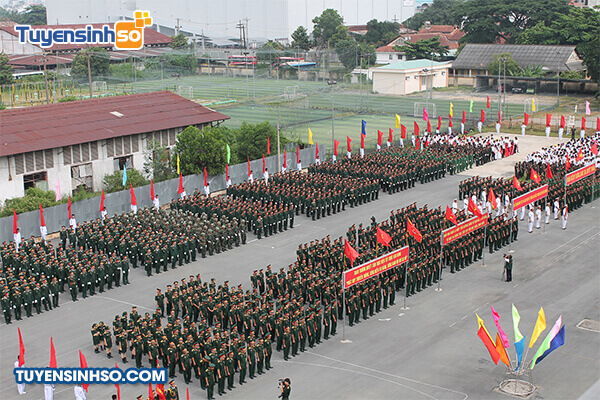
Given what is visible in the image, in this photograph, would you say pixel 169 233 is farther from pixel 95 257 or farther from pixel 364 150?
pixel 364 150

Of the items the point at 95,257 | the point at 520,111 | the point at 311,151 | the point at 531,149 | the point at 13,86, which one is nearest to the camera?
the point at 95,257

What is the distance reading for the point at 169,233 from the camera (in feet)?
87.2

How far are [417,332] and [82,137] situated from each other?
65.5 ft

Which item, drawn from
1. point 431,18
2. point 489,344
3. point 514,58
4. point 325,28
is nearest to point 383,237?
point 489,344

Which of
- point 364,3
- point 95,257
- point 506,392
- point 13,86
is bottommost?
point 506,392

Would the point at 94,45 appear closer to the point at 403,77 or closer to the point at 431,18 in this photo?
the point at 403,77

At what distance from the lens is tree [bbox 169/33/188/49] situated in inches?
4069

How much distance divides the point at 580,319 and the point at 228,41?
103143 millimetres

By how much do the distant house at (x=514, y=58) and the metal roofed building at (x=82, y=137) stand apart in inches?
1754

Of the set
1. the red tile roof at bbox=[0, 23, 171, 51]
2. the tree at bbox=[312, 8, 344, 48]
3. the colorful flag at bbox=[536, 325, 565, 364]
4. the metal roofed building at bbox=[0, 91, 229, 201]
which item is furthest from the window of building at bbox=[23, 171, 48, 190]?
the tree at bbox=[312, 8, 344, 48]

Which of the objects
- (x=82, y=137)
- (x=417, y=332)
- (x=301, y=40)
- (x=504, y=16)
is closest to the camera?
(x=417, y=332)

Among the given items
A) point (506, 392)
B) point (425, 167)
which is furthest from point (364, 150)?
point (506, 392)

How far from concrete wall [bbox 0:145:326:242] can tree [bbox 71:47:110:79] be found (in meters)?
50.7

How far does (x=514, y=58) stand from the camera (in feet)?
251
